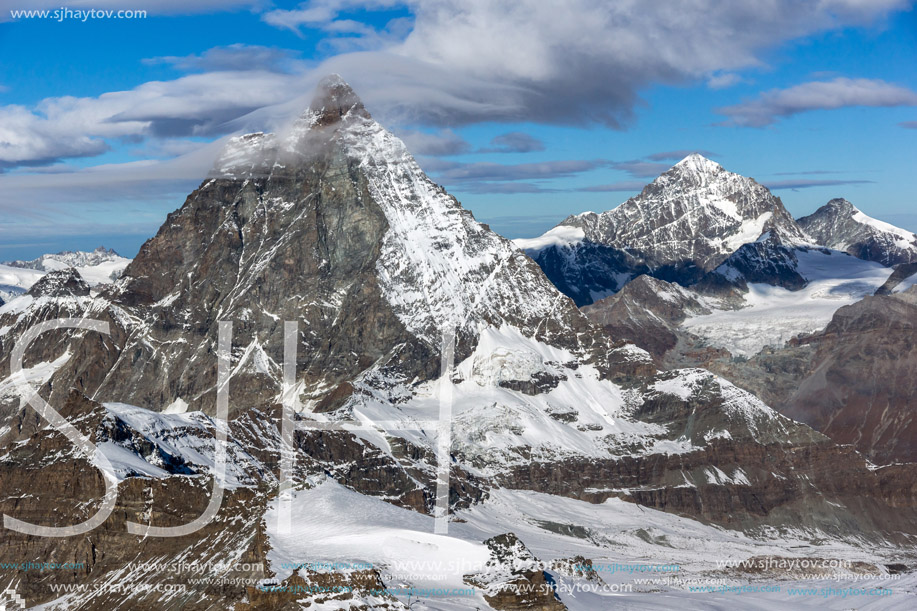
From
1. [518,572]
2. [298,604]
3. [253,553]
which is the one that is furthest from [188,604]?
[518,572]

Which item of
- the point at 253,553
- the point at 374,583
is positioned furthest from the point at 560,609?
the point at 253,553

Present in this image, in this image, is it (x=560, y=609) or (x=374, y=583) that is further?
(x=560, y=609)

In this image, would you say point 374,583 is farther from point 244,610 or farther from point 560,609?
point 560,609

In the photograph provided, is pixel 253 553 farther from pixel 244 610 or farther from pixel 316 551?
pixel 244 610

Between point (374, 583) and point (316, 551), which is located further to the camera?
point (316, 551)

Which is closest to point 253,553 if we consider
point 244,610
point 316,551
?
point 316,551

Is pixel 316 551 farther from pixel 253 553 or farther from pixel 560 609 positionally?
pixel 560 609
